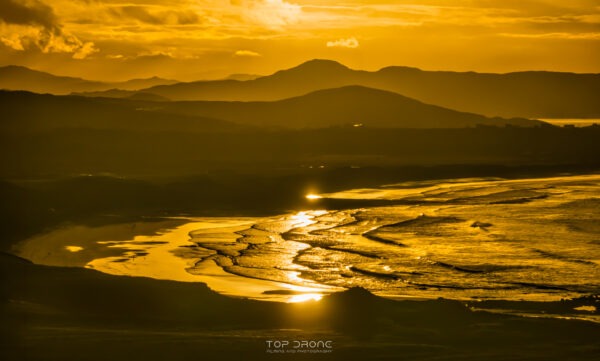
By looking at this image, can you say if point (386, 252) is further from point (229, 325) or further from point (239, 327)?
point (239, 327)

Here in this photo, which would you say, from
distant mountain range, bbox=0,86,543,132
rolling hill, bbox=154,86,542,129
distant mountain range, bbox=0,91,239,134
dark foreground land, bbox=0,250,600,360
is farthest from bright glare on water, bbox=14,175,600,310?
rolling hill, bbox=154,86,542,129

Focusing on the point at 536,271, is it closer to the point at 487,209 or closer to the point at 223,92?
the point at 487,209

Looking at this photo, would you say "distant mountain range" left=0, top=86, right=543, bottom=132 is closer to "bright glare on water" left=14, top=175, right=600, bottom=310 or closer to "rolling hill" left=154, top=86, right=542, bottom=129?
"rolling hill" left=154, top=86, right=542, bottom=129

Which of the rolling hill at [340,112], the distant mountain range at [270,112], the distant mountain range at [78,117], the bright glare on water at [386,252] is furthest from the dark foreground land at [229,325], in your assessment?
the rolling hill at [340,112]

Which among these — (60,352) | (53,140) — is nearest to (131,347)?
(60,352)

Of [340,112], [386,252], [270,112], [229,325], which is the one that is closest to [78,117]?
[270,112]

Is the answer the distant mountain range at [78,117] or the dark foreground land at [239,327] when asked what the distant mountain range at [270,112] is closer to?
the distant mountain range at [78,117]

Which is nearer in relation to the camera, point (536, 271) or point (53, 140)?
point (536, 271)
